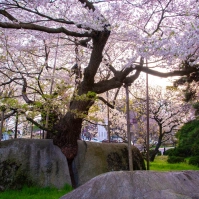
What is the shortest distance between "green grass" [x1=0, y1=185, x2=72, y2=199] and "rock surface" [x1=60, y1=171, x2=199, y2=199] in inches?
98.4

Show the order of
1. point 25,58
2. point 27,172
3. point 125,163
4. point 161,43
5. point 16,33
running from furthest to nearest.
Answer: point 25,58 < point 16,33 < point 125,163 < point 27,172 < point 161,43

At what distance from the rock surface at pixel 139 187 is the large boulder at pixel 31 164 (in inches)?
142

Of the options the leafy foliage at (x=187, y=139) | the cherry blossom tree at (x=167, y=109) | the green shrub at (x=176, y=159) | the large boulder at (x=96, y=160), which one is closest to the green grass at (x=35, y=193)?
the large boulder at (x=96, y=160)

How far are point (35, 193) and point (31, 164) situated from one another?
0.89 m

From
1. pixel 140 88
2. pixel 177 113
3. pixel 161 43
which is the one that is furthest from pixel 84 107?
pixel 177 113

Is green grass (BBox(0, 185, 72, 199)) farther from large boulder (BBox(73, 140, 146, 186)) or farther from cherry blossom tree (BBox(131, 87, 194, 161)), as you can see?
cherry blossom tree (BBox(131, 87, 194, 161))

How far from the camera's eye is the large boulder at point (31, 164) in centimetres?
678

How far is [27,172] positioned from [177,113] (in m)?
12.5

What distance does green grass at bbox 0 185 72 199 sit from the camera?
5673 mm

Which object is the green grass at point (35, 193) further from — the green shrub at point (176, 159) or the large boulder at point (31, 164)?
the green shrub at point (176, 159)

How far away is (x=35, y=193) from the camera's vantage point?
20.7ft

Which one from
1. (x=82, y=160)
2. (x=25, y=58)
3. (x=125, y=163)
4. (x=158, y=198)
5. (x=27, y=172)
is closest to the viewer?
(x=158, y=198)

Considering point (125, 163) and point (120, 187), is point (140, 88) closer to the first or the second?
point (125, 163)

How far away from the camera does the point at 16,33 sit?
28.6 feet
